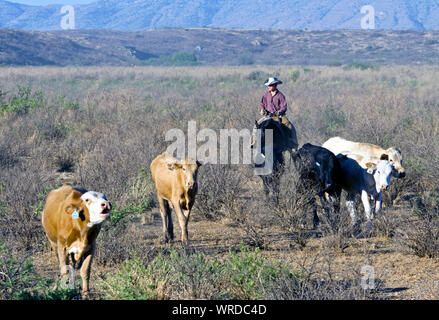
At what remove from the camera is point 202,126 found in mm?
17938

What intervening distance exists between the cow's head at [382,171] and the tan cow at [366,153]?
117 mm

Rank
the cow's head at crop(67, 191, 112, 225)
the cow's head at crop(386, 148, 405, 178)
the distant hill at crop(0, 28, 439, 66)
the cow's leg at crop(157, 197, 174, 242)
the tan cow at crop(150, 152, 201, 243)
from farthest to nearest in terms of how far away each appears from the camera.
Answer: the distant hill at crop(0, 28, 439, 66), the cow's head at crop(386, 148, 405, 178), the cow's leg at crop(157, 197, 174, 242), the tan cow at crop(150, 152, 201, 243), the cow's head at crop(67, 191, 112, 225)

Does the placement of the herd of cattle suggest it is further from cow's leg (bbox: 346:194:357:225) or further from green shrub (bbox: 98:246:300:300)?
green shrub (bbox: 98:246:300:300)

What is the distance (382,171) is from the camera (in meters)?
9.78

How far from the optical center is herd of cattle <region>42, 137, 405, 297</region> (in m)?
6.61

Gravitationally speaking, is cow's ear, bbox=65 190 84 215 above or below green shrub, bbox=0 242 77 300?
above

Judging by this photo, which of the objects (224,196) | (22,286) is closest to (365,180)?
(224,196)

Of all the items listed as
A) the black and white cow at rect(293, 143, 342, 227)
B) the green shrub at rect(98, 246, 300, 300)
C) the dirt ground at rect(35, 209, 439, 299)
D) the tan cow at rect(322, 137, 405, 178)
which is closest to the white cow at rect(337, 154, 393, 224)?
the tan cow at rect(322, 137, 405, 178)

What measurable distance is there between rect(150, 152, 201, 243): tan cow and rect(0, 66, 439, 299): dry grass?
380 mm

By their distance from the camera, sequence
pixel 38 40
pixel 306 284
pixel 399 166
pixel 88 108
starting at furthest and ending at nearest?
pixel 38 40, pixel 88 108, pixel 399 166, pixel 306 284

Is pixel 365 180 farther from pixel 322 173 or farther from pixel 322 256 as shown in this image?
pixel 322 256
